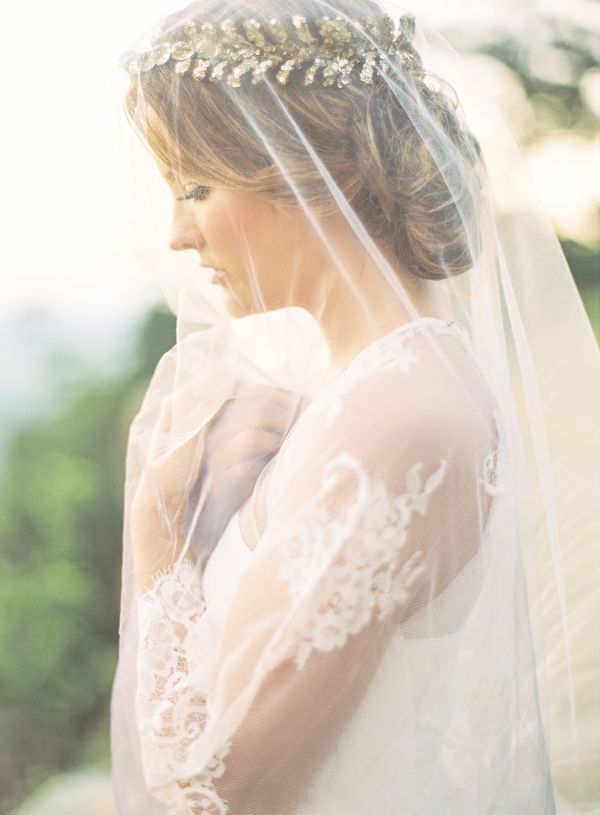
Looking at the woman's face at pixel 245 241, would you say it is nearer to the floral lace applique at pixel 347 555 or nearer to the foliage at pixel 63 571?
the floral lace applique at pixel 347 555

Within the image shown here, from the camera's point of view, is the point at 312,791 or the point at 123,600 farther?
the point at 123,600

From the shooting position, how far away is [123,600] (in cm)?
131

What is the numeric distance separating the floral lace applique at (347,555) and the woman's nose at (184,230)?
1.25 ft

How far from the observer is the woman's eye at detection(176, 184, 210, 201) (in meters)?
1.08

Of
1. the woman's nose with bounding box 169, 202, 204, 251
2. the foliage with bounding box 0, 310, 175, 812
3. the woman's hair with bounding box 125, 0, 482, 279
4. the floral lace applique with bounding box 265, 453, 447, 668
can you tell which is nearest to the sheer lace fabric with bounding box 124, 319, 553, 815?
the floral lace applique with bounding box 265, 453, 447, 668

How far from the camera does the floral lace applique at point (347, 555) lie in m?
0.93

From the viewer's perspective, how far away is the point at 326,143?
3.47ft

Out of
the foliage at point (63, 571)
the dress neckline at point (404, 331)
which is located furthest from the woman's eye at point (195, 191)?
the foliage at point (63, 571)

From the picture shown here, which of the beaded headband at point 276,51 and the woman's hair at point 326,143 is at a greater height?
the beaded headband at point 276,51

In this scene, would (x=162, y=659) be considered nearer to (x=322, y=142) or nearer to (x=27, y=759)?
(x=322, y=142)

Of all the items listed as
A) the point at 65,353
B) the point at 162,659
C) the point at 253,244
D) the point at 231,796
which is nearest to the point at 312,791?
the point at 231,796

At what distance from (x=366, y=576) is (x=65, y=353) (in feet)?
7.22

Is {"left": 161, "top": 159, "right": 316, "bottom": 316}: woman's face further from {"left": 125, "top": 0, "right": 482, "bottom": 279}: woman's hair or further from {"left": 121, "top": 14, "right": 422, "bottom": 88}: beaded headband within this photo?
{"left": 121, "top": 14, "right": 422, "bottom": 88}: beaded headband

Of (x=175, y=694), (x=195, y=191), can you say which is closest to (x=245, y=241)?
(x=195, y=191)
